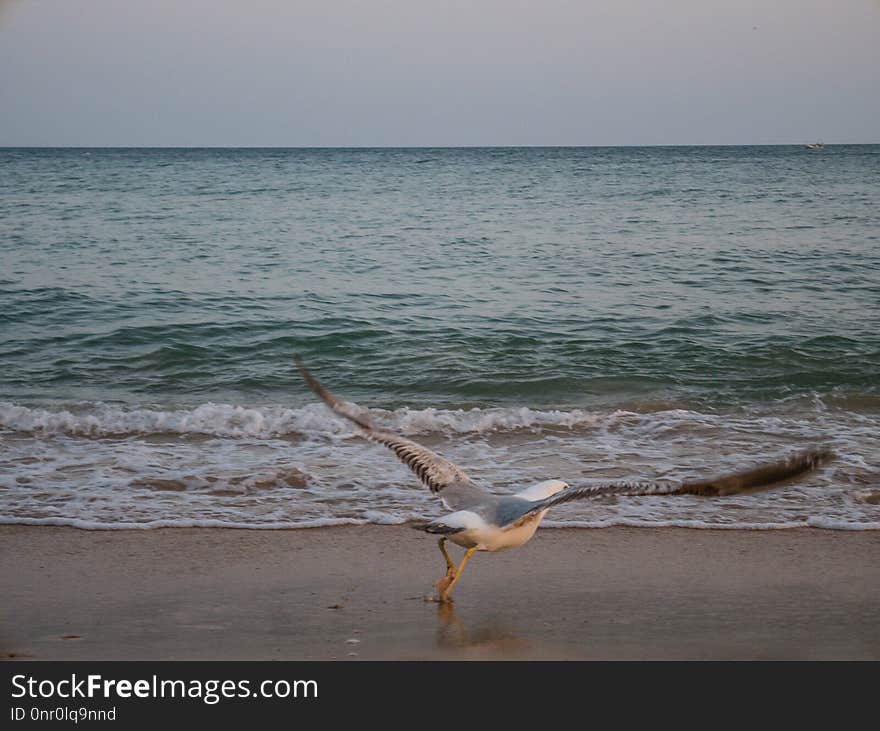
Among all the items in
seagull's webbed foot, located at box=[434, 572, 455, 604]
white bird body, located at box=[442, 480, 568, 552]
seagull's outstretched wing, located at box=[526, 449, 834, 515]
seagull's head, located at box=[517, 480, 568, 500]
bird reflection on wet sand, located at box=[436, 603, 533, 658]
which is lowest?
bird reflection on wet sand, located at box=[436, 603, 533, 658]

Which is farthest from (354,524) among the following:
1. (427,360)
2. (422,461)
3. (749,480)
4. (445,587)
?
(427,360)

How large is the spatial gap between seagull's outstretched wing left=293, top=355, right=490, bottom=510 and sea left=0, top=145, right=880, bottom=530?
967 mm

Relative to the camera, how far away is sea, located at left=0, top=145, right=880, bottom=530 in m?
6.57

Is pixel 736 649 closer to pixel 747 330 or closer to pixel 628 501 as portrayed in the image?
pixel 628 501

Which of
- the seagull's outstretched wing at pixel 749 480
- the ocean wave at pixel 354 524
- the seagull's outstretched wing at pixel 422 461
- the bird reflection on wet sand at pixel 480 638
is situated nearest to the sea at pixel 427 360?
the ocean wave at pixel 354 524

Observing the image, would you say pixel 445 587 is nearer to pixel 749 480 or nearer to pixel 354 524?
pixel 354 524

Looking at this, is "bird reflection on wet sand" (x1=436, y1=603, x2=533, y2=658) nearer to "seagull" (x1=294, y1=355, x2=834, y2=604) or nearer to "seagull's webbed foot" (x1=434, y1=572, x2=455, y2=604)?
"seagull's webbed foot" (x1=434, y1=572, x2=455, y2=604)

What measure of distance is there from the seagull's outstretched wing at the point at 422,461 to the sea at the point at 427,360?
97cm

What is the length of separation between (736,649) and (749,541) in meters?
1.56

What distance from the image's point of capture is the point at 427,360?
35.8 feet

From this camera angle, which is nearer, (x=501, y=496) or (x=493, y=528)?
(x=493, y=528)

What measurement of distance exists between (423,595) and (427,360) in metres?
6.31

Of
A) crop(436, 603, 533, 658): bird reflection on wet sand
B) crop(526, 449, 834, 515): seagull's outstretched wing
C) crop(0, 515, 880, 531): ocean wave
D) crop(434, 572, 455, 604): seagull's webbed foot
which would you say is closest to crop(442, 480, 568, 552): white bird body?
crop(434, 572, 455, 604): seagull's webbed foot

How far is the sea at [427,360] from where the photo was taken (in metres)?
6.57
